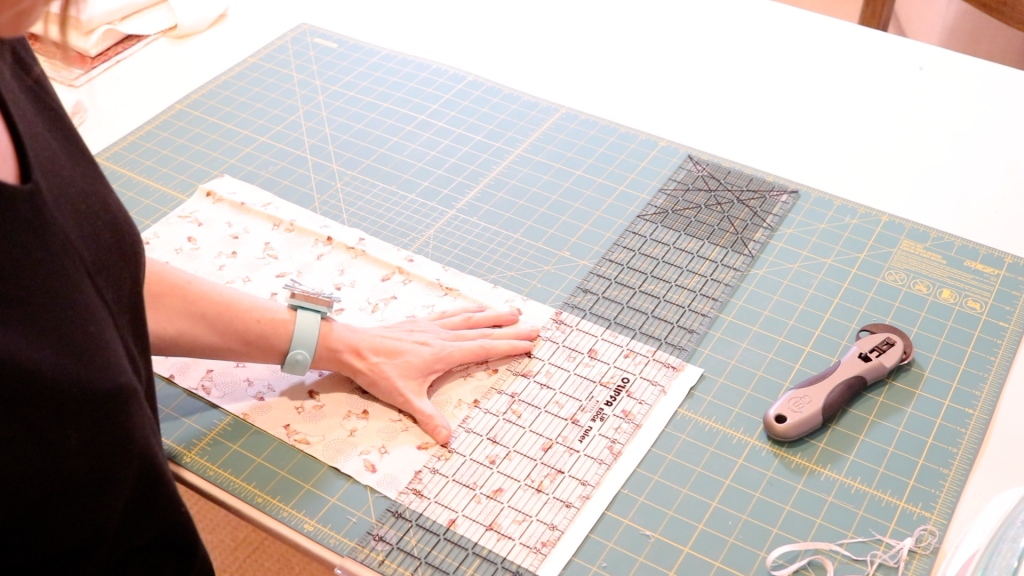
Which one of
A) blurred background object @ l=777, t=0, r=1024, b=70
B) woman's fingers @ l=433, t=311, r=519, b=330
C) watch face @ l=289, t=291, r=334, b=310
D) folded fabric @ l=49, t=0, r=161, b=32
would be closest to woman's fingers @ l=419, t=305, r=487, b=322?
woman's fingers @ l=433, t=311, r=519, b=330

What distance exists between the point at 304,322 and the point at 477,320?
201 mm

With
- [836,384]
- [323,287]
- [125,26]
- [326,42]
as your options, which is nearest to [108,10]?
[125,26]

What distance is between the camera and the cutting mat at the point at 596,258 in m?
0.88

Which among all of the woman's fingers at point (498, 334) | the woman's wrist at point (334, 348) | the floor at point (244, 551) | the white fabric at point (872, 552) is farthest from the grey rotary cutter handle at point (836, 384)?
the floor at point (244, 551)

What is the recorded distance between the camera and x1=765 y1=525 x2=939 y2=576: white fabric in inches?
32.4

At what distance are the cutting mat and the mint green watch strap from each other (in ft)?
0.26

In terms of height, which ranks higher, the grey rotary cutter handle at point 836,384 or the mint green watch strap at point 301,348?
the mint green watch strap at point 301,348

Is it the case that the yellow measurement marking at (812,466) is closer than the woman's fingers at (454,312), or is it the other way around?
the yellow measurement marking at (812,466)

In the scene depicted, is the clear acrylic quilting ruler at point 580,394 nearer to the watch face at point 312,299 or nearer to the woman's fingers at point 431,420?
→ the woman's fingers at point 431,420

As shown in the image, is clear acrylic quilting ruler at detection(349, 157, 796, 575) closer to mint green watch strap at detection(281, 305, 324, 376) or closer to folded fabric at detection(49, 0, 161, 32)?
mint green watch strap at detection(281, 305, 324, 376)

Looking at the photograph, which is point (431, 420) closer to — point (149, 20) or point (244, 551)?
point (244, 551)

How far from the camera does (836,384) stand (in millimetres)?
946

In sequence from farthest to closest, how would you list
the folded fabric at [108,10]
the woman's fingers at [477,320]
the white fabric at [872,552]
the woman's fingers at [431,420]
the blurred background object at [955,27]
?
the blurred background object at [955,27], the folded fabric at [108,10], the woman's fingers at [477,320], the woman's fingers at [431,420], the white fabric at [872,552]

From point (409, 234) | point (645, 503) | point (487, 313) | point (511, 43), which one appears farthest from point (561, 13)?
point (645, 503)
